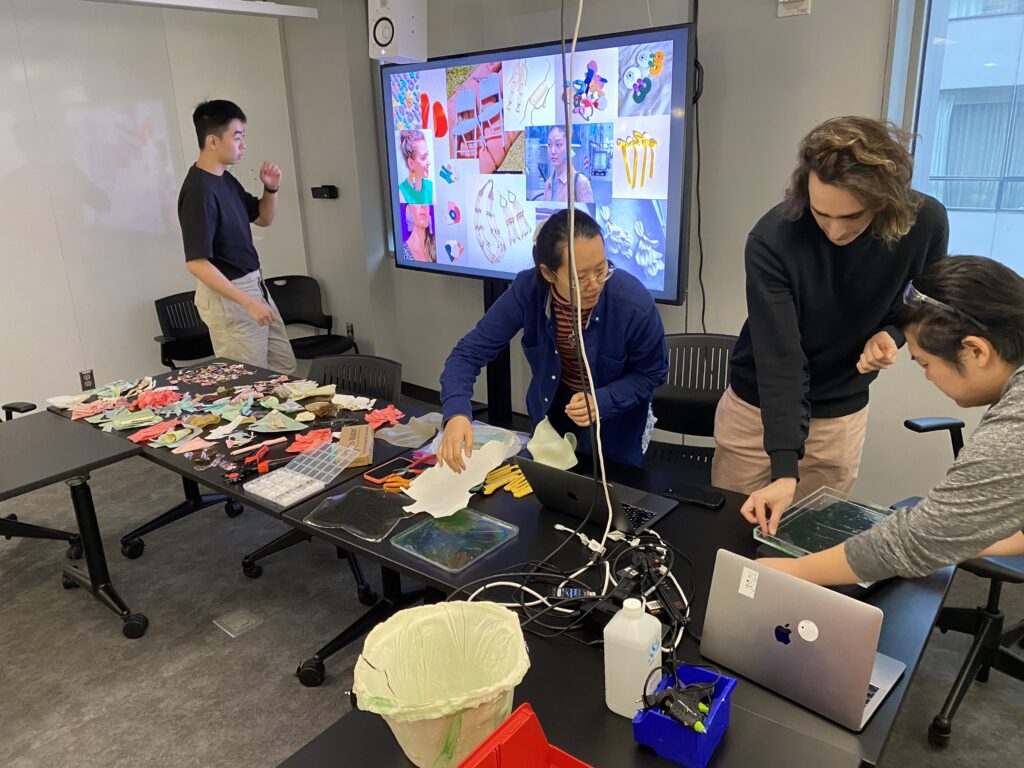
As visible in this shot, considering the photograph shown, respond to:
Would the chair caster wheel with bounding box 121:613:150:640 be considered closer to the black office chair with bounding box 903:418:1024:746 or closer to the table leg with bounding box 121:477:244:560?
the table leg with bounding box 121:477:244:560

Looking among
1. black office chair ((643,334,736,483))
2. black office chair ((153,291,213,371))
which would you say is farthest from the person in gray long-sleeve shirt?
black office chair ((153,291,213,371))

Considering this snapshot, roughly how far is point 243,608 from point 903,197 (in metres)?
2.41

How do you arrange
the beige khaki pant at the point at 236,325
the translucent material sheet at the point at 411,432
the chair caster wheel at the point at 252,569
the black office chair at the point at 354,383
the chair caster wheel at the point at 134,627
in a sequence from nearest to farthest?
the translucent material sheet at the point at 411,432 → the chair caster wheel at the point at 134,627 → the black office chair at the point at 354,383 → the chair caster wheel at the point at 252,569 → the beige khaki pant at the point at 236,325

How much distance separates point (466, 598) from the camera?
1354 mm

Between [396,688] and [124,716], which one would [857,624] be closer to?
[396,688]

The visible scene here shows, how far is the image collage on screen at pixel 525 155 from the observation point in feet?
9.49

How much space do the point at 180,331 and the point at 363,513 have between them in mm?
2941

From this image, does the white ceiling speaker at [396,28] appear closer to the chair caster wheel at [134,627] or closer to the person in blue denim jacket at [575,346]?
the person in blue denim jacket at [575,346]

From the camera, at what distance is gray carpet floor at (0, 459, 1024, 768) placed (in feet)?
6.46

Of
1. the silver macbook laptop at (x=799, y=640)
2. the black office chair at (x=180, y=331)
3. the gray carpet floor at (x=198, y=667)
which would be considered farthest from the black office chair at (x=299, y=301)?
the silver macbook laptop at (x=799, y=640)

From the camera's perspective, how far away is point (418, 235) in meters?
3.95

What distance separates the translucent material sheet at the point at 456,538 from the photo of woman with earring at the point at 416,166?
2527 millimetres

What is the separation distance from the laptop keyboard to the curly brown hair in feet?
2.54

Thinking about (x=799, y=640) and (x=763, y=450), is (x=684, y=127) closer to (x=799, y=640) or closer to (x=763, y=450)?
(x=763, y=450)
